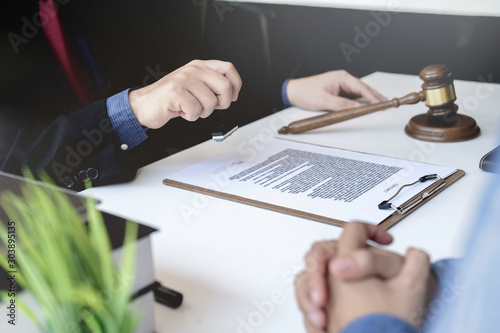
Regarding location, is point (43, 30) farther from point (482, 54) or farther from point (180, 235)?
point (482, 54)

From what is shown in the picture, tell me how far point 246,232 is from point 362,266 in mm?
297

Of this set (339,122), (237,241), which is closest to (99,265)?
(237,241)

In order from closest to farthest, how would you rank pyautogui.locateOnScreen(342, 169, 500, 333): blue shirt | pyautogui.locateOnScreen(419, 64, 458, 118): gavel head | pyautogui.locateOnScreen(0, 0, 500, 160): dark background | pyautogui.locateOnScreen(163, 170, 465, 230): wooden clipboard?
pyautogui.locateOnScreen(342, 169, 500, 333): blue shirt < pyautogui.locateOnScreen(163, 170, 465, 230): wooden clipboard < pyautogui.locateOnScreen(419, 64, 458, 118): gavel head < pyautogui.locateOnScreen(0, 0, 500, 160): dark background

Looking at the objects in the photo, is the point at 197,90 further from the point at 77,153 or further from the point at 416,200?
the point at 416,200

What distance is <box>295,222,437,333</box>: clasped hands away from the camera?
34 centimetres

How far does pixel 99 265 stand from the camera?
31 cm

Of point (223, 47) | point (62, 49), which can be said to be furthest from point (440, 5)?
point (223, 47)

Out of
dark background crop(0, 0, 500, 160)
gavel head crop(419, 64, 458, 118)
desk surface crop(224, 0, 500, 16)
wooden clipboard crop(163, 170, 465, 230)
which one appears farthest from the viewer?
dark background crop(0, 0, 500, 160)

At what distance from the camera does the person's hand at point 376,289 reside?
335mm

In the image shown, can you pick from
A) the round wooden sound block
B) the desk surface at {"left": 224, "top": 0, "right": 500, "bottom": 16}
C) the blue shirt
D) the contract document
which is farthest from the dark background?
the blue shirt

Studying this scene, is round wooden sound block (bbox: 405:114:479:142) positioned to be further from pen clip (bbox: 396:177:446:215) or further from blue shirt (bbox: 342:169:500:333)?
blue shirt (bbox: 342:169:500:333)

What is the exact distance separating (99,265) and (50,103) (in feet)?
2.51

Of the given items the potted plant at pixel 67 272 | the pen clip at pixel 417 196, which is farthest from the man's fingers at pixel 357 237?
the pen clip at pixel 417 196

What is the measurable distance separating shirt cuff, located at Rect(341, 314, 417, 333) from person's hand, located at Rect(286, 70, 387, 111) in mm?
768
